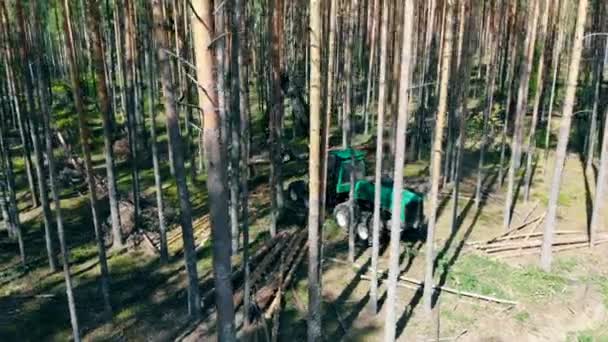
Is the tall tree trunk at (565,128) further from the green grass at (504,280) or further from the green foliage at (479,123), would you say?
the green foliage at (479,123)

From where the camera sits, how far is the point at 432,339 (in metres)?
9.89

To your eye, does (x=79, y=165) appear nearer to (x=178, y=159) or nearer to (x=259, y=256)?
(x=259, y=256)

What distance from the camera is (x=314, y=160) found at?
25.1ft

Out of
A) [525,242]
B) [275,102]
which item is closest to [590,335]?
[525,242]

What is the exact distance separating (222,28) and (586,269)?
407 inches

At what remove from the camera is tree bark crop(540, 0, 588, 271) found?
1075cm

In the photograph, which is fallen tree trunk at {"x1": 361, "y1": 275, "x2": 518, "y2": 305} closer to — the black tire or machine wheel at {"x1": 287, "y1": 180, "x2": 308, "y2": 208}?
the black tire

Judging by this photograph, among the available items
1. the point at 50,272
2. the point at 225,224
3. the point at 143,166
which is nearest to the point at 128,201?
the point at 50,272

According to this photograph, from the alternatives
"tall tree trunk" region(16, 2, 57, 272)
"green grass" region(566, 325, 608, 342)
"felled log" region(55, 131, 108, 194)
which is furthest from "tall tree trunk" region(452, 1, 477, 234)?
"felled log" region(55, 131, 108, 194)

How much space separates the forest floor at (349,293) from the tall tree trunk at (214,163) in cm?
497

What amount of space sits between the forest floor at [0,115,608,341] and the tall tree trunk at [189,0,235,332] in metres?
4.97

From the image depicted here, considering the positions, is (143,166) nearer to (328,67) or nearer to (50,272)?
(50,272)

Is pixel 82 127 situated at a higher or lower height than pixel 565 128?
higher

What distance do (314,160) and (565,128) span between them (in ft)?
22.5
